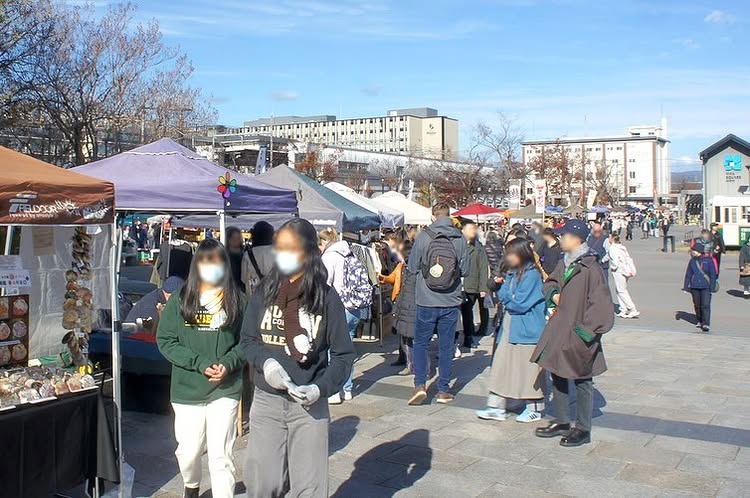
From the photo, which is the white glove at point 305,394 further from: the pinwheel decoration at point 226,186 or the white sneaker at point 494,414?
the pinwheel decoration at point 226,186

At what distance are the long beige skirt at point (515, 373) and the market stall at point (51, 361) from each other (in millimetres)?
3562

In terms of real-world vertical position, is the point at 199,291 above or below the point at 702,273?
above

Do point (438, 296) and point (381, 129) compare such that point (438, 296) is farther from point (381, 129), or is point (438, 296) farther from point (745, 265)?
point (381, 129)

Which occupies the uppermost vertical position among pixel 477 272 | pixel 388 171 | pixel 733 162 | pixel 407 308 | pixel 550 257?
pixel 388 171

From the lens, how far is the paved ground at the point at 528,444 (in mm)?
5461

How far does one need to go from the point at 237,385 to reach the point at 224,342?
Result: 0.28 meters

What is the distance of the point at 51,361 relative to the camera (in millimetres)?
5363

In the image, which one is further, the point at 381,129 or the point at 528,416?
the point at 381,129

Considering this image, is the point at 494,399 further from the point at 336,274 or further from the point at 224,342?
the point at 224,342

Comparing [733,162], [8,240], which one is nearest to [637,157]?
[733,162]

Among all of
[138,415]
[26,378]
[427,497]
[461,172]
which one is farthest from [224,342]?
[461,172]

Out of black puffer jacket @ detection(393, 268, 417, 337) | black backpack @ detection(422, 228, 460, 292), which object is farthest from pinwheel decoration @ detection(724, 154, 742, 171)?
black backpack @ detection(422, 228, 460, 292)

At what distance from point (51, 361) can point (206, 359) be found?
62.9 inches

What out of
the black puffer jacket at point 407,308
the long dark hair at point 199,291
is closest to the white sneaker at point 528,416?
the black puffer jacket at point 407,308
